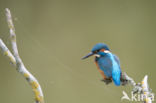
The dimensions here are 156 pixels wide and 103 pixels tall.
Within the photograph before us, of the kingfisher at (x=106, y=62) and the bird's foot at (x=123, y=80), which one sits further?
the kingfisher at (x=106, y=62)

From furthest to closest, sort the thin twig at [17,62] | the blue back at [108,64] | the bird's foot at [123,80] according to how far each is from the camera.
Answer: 1. the blue back at [108,64]
2. the bird's foot at [123,80]
3. the thin twig at [17,62]

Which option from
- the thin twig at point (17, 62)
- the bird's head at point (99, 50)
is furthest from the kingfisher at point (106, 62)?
the thin twig at point (17, 62)

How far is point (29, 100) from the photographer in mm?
2293

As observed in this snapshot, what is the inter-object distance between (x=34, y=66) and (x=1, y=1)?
514 mm

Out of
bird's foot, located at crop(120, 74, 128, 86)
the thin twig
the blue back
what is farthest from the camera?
the blue back

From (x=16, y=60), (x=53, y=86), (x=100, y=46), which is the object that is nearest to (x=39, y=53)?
(x=53, y=86)

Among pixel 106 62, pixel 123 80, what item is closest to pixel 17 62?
pixel 123 80

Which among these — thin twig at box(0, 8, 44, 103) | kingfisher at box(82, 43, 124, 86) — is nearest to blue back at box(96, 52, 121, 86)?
kingfisher at box(82, 43, 124, 86)

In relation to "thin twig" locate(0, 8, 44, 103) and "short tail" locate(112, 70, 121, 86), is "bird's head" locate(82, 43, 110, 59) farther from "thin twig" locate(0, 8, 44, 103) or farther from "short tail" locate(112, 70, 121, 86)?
"thin twig" locate(0, 8, 44, 103)

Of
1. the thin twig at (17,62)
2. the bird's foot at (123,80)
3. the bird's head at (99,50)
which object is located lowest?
the bird's foot at (123,80)

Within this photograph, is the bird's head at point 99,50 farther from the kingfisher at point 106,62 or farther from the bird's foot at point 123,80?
the bird's foot at point 123,80

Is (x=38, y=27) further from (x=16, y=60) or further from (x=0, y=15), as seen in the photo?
(x=16, y=60)

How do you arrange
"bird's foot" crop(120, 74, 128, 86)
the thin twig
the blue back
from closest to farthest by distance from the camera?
the thin twig, "bird's foot" crop(120, 74, 128, 86), the blue back

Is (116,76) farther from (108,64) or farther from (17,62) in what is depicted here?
(17,62)
